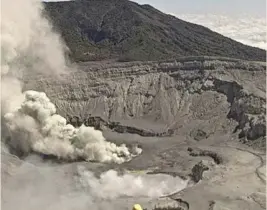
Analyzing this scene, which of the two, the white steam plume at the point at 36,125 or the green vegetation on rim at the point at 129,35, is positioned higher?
the green vegetation on rim at the point at 129,35

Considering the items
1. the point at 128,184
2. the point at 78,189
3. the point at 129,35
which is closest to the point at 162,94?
the point at 128,184

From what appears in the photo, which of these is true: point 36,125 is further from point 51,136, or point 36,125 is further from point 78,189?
point 78,189

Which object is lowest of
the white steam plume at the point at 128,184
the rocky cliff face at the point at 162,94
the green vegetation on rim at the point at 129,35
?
the white steam plume at the point at 128,184

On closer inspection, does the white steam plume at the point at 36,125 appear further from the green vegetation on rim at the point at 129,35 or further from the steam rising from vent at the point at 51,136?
the green vegetation on rim at the point at 129,35

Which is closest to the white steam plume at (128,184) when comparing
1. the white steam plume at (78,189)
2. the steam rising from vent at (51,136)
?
the white steam plume at (78,189)

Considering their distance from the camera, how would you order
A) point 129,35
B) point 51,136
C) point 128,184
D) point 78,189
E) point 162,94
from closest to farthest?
point 78,189 → point 128,184 → point 51,136 → point 162,94 → point 129,35

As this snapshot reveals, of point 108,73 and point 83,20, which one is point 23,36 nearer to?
point 108,73

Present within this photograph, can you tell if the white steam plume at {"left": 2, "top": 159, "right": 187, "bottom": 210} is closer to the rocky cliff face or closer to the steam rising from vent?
the steam rising from vent
